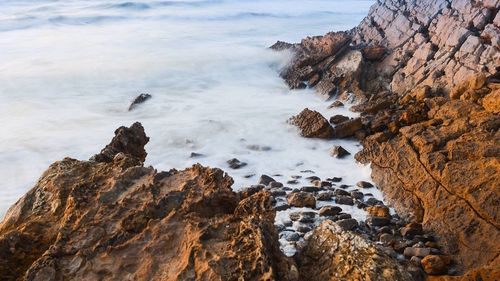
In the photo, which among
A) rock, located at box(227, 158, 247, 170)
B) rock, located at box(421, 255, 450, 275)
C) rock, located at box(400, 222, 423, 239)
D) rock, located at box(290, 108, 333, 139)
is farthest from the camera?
rock, located at box(290, 108, 333, 139)

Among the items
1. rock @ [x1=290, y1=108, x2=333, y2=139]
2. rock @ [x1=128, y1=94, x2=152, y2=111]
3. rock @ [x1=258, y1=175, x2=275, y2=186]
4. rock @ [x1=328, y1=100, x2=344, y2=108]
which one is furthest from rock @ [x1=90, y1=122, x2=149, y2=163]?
rock @ [x1=328, y1=100, x2=344, y2=108]

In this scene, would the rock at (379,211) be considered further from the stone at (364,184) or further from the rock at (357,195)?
the stone at (364,184)

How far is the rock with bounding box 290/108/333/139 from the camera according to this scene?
7.88 meters

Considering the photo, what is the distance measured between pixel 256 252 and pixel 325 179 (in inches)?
149

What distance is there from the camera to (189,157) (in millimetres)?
7551

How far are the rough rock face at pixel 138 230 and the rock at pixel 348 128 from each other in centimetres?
430

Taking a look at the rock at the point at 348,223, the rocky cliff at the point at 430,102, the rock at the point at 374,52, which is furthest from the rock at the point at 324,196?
the rock at the point at 374,52

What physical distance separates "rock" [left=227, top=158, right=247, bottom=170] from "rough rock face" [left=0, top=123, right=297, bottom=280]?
2889 millimetres

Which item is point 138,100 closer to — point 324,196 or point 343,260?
point 324,196

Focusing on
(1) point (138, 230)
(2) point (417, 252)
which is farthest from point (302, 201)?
(1) point (138, 230)

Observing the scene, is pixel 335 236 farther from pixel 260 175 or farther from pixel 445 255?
pixel 260 175

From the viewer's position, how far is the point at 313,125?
807 cm

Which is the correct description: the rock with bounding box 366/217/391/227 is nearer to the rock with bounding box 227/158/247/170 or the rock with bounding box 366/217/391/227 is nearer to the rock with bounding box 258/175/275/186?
the rock with bounding box 258/175/275/186

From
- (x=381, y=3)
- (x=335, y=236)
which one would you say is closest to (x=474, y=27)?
(x=381, y=3)
